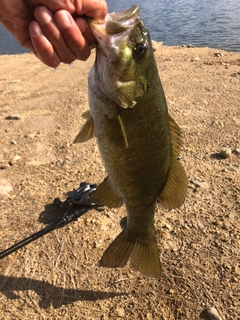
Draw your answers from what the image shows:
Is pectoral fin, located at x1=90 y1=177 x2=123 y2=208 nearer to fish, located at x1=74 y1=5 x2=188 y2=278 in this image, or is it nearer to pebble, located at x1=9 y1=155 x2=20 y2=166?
fish, located at x1=74 y1=5 x2=188 y2=278

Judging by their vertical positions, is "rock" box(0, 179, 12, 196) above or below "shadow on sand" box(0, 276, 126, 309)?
below

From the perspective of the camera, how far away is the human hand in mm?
1917

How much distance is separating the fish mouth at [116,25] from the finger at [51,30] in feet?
0.62

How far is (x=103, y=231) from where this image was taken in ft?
12.4

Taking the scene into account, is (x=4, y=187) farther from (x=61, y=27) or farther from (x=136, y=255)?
(x=61, y=27)

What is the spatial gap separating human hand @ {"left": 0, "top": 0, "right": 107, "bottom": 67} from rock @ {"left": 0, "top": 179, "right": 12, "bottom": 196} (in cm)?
283

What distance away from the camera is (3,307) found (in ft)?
10.1

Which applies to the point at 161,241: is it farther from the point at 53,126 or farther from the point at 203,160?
the point at 53,126

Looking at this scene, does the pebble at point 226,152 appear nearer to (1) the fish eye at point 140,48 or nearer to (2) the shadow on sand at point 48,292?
(2) the shadow on sand at point 48,292

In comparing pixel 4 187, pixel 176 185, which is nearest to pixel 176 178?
pixel 176 185

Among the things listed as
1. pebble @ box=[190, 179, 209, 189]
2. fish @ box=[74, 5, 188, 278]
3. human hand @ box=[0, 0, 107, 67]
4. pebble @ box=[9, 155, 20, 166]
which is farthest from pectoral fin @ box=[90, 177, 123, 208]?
pebble @ box=[9, 155, 20, 166]

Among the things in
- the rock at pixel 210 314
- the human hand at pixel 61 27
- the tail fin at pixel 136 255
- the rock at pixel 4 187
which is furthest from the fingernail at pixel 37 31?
the rock at pixel 4 187

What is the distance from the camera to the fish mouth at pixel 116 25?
190 cm

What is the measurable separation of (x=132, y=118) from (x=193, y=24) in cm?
1654
